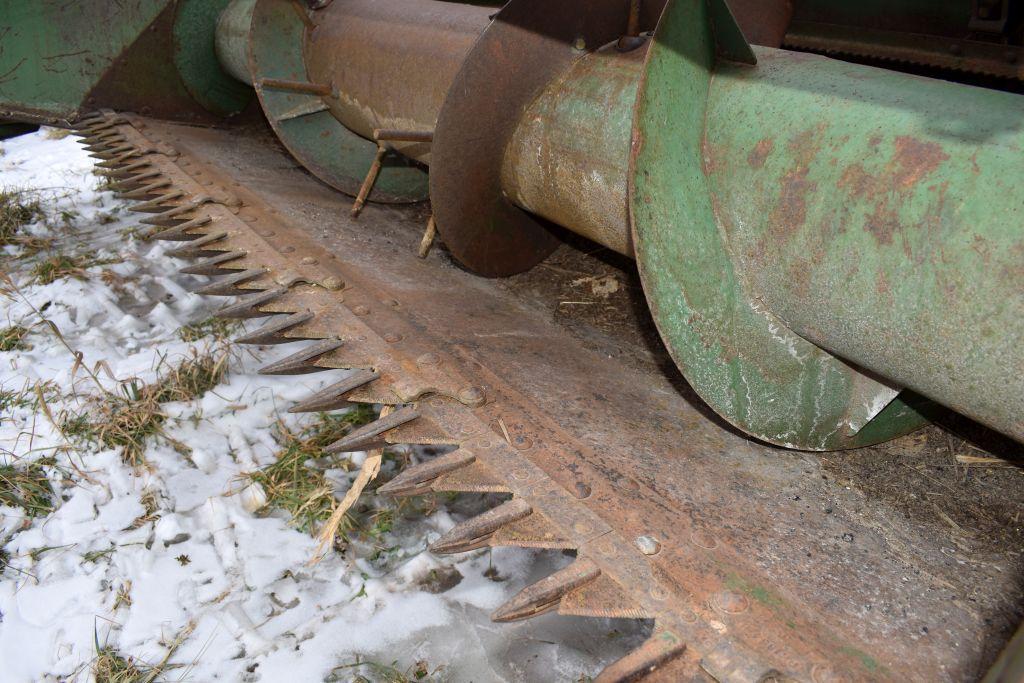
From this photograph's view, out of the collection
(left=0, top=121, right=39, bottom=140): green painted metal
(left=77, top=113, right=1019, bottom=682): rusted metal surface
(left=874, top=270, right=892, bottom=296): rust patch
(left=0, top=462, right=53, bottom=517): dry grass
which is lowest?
(left=0, top=462, right=53, bottom=517): dry grass

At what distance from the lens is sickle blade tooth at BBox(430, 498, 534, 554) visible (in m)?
1.31

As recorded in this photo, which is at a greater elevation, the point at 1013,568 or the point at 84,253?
the point at 1013,568

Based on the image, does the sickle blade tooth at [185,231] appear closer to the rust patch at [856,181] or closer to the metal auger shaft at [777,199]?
the metal auger shaft at [777,199]

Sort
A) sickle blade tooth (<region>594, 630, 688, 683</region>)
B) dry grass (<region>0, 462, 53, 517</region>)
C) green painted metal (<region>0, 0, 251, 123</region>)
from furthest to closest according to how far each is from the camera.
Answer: green painted metal (<region>0, 0, 251, 123</region>)
dry grass (<region>0, 462, 53, 517</region>)
sickle blade tooth (<region>594, 630, 688, 683</region>)

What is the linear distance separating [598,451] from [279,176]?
2.47 m

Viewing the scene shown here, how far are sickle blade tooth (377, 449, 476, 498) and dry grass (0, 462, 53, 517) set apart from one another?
4.95 ft

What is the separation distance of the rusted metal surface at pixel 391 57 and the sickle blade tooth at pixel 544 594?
1789 millimetres

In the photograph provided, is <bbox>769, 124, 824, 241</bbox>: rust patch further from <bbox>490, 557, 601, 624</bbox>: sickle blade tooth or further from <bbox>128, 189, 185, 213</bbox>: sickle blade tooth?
<bbox>128, 189, 185, 213</bbox>: sickle blade tooth

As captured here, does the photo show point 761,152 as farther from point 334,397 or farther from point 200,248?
point 200,248

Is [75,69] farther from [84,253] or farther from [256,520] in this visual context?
[256,520]

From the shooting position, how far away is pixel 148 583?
7.02 ft

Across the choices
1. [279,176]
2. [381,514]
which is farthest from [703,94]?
[279,176]

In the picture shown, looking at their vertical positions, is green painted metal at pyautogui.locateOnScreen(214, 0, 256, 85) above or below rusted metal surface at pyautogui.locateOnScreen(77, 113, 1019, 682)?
above

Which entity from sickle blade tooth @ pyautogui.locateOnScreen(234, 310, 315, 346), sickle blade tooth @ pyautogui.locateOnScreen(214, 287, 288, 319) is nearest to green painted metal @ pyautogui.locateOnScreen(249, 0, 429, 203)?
sickle blade tooth @ pyautogui.locateOnScreen(214, 287, 288, 319)
